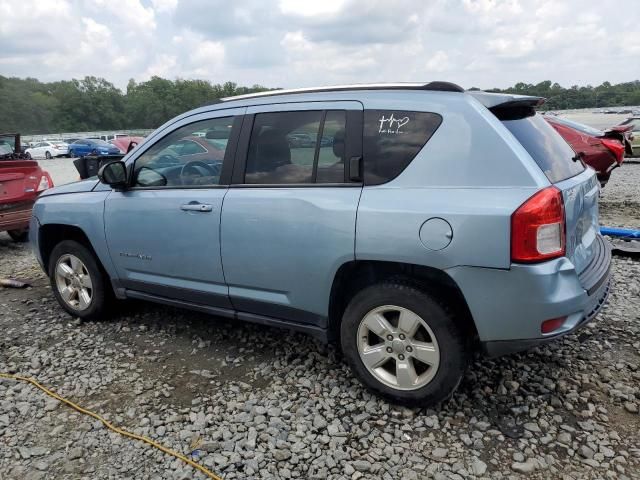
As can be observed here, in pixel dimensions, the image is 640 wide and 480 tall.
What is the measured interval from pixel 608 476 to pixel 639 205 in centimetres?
744

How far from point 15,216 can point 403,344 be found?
6.33 metres

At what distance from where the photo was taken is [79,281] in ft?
14.4

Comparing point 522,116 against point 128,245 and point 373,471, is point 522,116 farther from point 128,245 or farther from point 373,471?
point 128,245

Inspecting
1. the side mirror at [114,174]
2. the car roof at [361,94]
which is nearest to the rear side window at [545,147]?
the car roof at [361,94]

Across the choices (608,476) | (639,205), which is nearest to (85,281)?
(608,476)

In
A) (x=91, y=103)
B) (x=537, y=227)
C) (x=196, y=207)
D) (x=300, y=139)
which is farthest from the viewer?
(x=91, y=103)

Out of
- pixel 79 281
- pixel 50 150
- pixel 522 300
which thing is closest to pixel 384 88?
pixel 522 300

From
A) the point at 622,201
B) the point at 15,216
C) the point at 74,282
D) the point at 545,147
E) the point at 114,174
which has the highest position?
the point at 545,147

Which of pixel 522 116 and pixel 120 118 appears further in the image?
pixel 120 118

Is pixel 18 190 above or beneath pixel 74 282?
above

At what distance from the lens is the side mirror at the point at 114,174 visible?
3.79 metres

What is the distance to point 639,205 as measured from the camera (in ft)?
27.6

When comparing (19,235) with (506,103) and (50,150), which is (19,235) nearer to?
(506,103)

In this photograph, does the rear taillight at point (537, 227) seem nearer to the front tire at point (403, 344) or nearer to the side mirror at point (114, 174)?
the front tire at point (403, 344)
